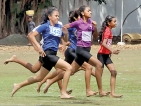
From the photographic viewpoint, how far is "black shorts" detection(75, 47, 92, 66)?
1145 centimetres

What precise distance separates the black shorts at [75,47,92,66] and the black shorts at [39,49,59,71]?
2.71 ft

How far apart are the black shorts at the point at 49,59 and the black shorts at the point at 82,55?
83 centimetres

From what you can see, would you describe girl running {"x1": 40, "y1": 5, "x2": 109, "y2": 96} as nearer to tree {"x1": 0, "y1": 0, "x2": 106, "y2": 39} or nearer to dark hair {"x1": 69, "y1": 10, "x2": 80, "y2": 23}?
dark hair {"x1": 69, "y1": 10, "x2": 80, "y2": 23}

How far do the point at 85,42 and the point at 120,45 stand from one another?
20.1 metres

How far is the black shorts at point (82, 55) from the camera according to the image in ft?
37.6

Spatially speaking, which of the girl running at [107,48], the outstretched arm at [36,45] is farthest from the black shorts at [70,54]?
the outstretched arm at [36,45]

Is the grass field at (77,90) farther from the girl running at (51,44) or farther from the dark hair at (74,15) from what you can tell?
the dark hair at (74,15)

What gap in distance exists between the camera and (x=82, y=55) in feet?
37.8

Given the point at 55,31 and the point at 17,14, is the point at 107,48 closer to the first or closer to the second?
the point at 55,31

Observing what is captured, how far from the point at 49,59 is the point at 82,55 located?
958mm

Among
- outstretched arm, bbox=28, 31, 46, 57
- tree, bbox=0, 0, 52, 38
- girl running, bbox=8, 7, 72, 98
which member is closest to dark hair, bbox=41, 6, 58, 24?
girl running, bbox=8, 7, 72, 98

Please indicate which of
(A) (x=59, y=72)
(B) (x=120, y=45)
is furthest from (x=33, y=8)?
(A) (x=59, y=72)

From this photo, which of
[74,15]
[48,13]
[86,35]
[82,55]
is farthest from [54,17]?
[74,15]

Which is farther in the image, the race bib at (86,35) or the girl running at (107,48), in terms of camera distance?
the girl running at (107,48)
